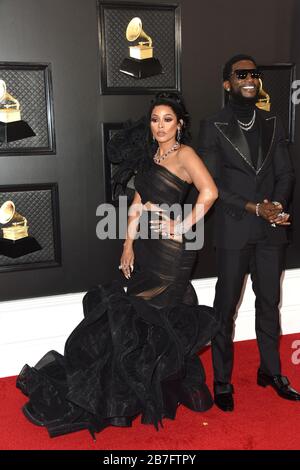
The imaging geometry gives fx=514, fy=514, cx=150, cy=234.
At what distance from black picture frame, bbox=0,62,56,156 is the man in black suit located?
3.73 ft

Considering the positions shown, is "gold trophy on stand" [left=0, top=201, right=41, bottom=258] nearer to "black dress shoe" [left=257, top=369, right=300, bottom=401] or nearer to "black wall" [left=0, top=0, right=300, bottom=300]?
"black wall" [left=0, top=0, right=300, bottom=300]

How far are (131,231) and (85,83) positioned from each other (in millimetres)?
1142

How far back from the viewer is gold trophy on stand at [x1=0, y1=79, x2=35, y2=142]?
3.43m

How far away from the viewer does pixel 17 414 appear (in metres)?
3.24

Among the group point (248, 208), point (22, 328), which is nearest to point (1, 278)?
point (22, 328)

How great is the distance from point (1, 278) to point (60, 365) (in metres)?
0.81

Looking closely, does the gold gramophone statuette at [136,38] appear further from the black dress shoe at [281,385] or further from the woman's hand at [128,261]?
the black dress shoe at [281,385]

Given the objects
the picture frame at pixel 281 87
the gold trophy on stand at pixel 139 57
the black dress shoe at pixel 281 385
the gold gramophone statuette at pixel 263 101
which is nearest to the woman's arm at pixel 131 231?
the gold trophy on stand at pixel 139 57

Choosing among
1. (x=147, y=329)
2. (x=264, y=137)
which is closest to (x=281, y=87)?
(x=264, y=137)

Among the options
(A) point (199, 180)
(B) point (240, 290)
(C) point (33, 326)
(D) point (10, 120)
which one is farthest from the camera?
(C) point (33, 326)

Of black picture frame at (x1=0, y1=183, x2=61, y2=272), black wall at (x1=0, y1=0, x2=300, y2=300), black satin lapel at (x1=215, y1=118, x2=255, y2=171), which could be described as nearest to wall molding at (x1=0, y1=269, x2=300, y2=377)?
black wall at (x1=0, y1=0, x2=300, y2=300)

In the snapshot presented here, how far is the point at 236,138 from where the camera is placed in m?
3.02

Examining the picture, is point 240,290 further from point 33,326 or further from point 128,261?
point 33,326

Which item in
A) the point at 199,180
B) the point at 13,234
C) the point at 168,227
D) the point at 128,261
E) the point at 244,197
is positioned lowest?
the point at 128,261
